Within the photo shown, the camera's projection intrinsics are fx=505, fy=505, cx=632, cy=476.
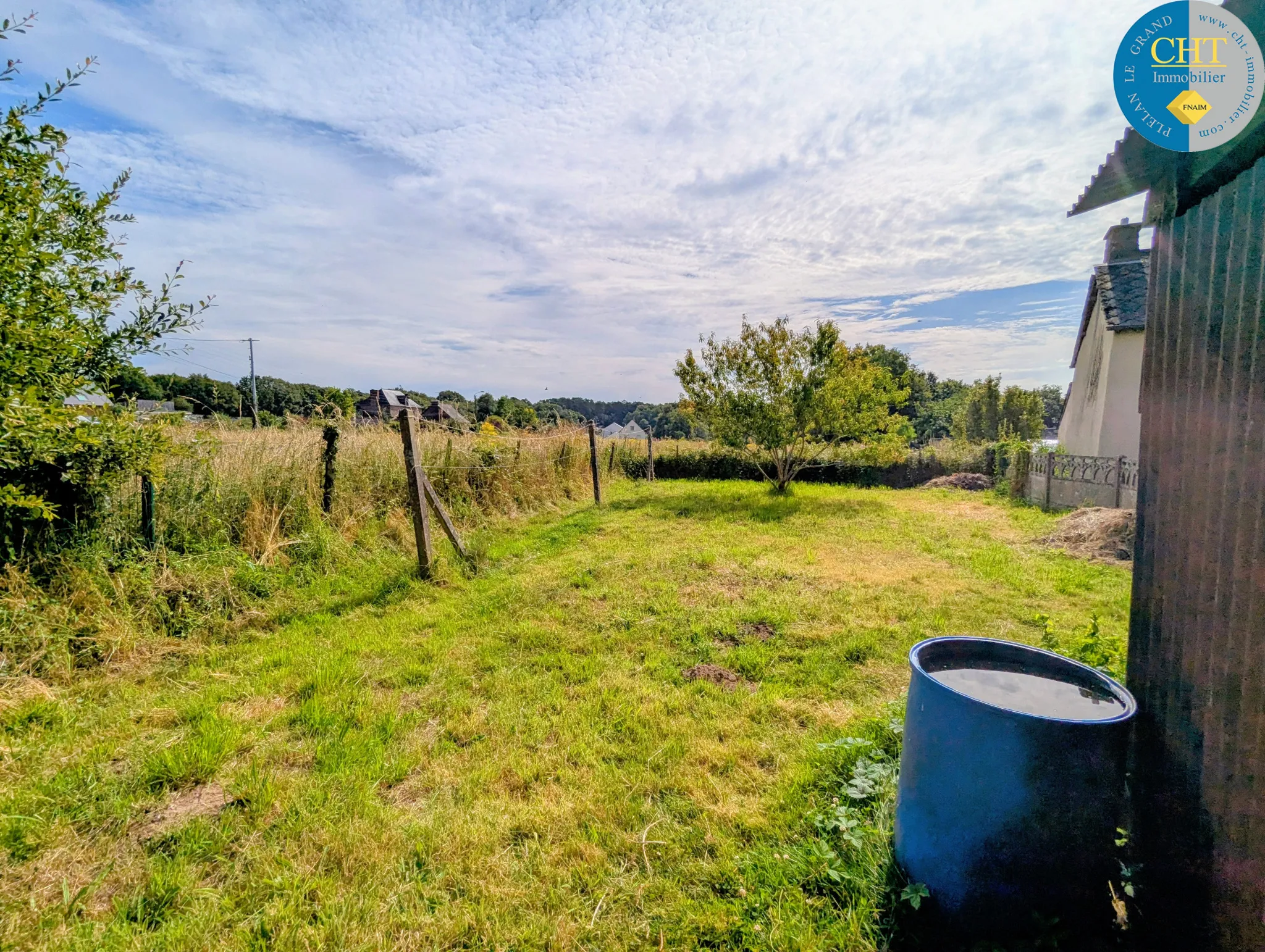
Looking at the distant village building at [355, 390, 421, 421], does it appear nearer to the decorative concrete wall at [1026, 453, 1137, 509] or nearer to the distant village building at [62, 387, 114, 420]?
the distant village building at [62, 387, 114, 420]

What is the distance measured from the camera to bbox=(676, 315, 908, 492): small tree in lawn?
12133mm

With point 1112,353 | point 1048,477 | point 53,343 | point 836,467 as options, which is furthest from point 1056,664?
point 836,467

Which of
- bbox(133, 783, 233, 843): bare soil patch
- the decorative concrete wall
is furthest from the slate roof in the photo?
bbox(133, 783, 233, 843): bare soil patch

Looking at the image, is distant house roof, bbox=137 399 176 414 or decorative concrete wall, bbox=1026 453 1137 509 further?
decorative concrete wall, bbox=1026 453 1137 509

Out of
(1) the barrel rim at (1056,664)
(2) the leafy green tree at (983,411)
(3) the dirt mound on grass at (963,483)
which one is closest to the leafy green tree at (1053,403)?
(2) the leafy green tree at (983,411)

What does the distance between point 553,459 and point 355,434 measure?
441 cm

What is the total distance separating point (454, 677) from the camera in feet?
11.6

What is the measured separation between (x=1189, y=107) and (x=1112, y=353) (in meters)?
14.3

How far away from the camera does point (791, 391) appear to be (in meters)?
12.3

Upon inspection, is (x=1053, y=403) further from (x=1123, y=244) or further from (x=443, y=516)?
(x=443, y=516)

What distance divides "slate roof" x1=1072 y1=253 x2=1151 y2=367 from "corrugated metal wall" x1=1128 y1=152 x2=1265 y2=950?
14806mm

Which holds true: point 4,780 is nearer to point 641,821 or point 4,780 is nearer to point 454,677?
point 454,677

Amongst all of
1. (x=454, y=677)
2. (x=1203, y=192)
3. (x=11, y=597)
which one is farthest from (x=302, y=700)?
(x=1203, y=192)

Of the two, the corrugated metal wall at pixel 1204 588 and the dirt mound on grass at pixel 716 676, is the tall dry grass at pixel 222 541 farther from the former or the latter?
the corrugated metal wall at pixel 1204 588
